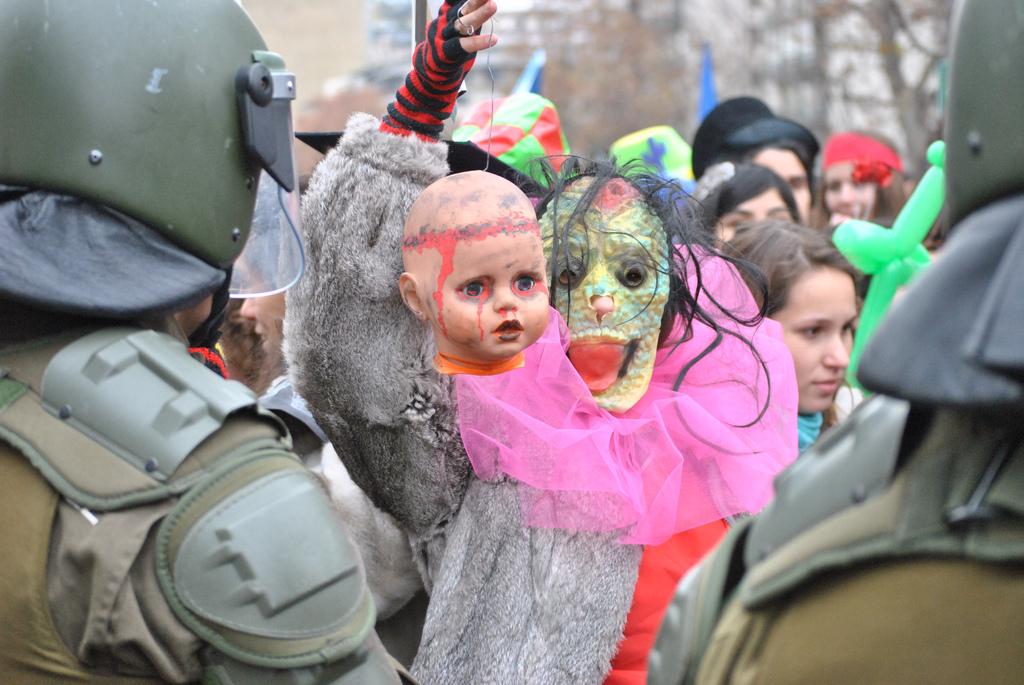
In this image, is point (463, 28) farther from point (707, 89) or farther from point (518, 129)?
point (707, 89)

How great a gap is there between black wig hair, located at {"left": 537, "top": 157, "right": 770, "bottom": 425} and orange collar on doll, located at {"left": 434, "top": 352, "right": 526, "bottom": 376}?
25 centimetres

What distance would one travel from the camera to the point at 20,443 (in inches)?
74.2

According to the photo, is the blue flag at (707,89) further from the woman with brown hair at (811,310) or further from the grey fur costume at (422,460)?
the grey fur costume at (422,460)

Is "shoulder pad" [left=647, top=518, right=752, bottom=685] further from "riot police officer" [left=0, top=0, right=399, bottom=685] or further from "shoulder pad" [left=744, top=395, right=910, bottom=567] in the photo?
"riot police officer" [left=0, top=0, right=399, bottom=685]

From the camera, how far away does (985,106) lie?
1389 mm

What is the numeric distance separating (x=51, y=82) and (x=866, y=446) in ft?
4.26

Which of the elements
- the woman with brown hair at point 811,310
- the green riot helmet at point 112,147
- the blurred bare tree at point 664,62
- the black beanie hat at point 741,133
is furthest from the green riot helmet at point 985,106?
the blurred bare tree at point 664,62

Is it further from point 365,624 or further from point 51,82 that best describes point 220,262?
point 365,624

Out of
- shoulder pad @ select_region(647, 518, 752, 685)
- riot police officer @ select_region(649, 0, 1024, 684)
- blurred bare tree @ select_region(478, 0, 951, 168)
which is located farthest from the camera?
blurred bare tree @ select_region(478, 0, 951, 168)

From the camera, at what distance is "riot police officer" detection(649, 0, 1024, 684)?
50.7 inches

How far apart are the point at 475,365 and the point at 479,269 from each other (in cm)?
20

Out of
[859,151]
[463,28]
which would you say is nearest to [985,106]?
[463,28]

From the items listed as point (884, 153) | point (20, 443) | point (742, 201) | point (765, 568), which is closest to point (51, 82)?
point (20, 443)

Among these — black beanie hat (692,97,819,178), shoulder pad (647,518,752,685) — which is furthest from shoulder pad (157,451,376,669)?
black beanie hat (692,97,819,178)
